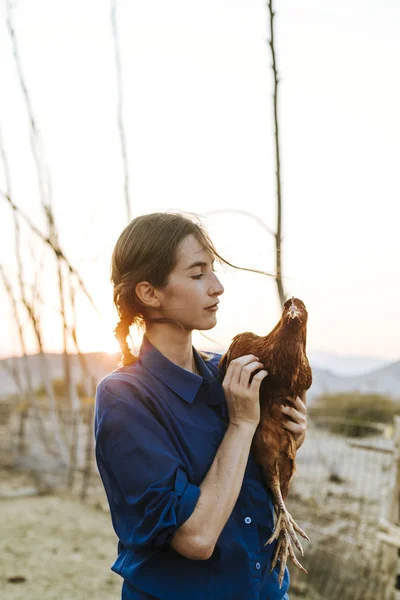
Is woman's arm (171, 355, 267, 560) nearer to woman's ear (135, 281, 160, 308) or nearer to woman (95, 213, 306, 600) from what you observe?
woman (95, 213, 306, 600)

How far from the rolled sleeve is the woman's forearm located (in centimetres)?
2

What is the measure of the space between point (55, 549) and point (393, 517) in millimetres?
2882

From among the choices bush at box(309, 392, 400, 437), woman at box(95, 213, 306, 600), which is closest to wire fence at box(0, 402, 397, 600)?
woman at box(95, 213, 306, 600)

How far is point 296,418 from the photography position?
135 centimetres

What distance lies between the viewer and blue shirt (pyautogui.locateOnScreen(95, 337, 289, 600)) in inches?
44.6

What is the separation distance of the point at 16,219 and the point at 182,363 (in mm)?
2640

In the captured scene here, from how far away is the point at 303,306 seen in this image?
1365 mm

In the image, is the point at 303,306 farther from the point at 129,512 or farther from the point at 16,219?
the point at 16,219

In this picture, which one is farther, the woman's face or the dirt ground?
the dirt ground

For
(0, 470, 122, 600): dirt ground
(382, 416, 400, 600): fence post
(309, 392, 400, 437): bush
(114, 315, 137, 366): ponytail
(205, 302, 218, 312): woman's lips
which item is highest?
(205, 302, 218, 312): woman's lips

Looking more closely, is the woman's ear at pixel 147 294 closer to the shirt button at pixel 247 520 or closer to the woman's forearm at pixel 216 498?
the woman's forearm at pixel 216 498

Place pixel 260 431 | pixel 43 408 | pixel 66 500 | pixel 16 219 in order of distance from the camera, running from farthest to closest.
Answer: pixel 43 408, pixel 66 500, pixel 16 219, pixel 260 431

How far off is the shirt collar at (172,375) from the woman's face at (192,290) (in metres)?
0.11

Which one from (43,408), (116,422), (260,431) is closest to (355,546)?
(260,431)
